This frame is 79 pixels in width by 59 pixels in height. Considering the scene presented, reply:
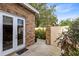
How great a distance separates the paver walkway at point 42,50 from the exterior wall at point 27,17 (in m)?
0.41

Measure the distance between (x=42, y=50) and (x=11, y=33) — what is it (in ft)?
4.19

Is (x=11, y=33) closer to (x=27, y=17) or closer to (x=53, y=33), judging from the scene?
(x=27, y=17)

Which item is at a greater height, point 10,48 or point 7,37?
point 7,37

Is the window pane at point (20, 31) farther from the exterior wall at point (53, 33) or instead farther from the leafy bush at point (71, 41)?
the leafy bush at point (71, 41)

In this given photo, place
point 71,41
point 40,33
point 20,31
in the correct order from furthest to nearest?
point 20,31, point 40,33, point 71,41

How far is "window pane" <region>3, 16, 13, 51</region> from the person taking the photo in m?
5.87

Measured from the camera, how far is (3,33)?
5.78 m

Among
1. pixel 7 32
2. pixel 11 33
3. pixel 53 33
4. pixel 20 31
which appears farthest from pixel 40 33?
pixel 7 32

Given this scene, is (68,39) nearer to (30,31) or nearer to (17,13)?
(30,31)

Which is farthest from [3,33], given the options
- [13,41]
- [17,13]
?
[17,13]

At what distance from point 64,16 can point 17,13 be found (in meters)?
1.88

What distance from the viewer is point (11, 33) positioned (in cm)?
622

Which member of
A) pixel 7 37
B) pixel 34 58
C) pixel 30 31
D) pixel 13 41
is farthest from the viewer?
pixel 30 31

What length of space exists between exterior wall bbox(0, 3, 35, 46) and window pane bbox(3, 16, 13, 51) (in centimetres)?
32
